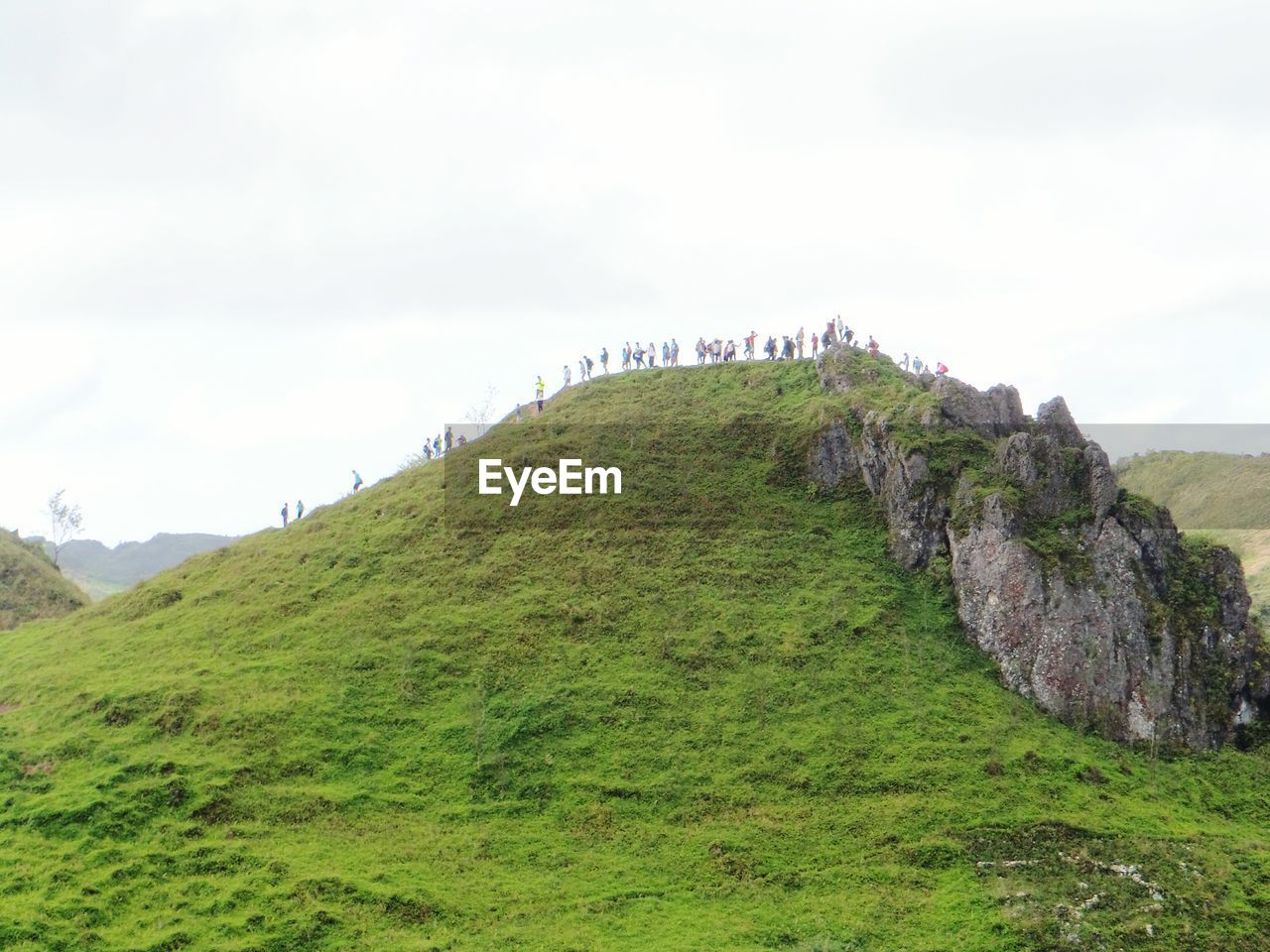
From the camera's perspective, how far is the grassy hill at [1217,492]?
82.8m

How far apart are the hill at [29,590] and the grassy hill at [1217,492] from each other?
7859 cm

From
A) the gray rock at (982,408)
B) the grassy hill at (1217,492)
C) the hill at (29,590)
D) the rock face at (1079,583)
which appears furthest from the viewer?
the grassy hill at (1217,492)

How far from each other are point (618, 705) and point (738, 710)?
4087 millimetres

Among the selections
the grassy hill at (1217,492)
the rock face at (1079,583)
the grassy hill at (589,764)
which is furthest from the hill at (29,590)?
the grassy hill at (1217,492)

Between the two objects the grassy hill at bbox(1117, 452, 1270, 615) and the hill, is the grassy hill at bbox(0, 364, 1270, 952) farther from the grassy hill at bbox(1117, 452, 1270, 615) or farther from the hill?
the grassy hill at bbox(1117, 452, 1270, 615)

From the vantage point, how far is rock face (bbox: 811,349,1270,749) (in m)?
34.4

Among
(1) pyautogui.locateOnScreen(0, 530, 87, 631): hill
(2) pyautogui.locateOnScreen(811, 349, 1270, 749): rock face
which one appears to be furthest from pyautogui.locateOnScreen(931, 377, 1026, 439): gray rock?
(1) pyautogui.locateOnScreen(0, 530, 87, 631): hill

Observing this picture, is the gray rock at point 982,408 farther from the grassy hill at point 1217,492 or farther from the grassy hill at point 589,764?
the grassy hill at point 1217,492

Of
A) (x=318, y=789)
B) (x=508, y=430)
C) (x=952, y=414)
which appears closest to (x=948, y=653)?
(x=952, y=414)

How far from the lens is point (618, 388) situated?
2266 inches

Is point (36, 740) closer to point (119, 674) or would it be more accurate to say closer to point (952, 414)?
point (119, 674)

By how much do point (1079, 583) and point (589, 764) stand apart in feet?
59.2

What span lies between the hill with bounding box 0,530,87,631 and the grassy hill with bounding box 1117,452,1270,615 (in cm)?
7859

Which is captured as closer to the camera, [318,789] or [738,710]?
[318,789]
